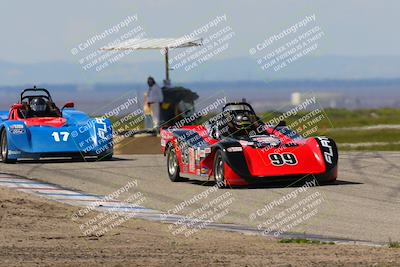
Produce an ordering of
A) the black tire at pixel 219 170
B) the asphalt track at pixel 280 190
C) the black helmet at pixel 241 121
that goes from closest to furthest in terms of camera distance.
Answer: the asphalt track at pixel 280 190 < the black tire at pixel 219 170 < the black helmet at pixel 241 121

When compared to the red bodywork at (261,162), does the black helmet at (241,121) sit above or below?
above

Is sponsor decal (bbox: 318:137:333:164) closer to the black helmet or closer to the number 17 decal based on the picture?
the black helmet

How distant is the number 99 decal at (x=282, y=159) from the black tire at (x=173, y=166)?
236 cm

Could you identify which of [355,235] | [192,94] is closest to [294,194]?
[355,235]

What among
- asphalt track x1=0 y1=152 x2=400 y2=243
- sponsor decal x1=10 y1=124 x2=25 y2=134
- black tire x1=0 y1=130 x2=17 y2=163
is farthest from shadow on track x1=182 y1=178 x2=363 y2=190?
black tire x1=0 y1=130 x2=17 y2=163

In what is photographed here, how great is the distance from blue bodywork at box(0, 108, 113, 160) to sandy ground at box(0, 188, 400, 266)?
31.8 feet

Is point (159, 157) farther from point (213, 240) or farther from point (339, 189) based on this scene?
point (213, 240)

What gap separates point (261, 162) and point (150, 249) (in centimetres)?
707

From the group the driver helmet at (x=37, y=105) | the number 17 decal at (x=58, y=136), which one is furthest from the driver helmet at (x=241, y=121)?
the driver helmet at (x=37, y=105)

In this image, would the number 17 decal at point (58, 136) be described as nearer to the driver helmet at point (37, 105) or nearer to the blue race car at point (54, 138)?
the blue race car at point (54, 138)

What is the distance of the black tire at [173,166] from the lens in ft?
68.7

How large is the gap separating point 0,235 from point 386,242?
463 cm

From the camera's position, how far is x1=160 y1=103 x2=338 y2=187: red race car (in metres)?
19.1

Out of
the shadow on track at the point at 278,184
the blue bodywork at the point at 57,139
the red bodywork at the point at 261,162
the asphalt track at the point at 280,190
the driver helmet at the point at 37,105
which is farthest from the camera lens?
the driver helmet at the point at 37,105
